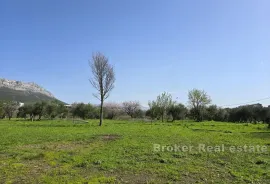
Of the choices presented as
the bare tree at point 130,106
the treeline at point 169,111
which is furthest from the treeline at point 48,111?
the bare tree at point 130,106

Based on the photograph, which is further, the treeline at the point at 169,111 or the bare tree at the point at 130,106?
the bare tree at the point at 130,106

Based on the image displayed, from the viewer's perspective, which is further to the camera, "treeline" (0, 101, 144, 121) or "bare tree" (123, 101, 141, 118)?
"bare tree" (123, 101, 141, 118)

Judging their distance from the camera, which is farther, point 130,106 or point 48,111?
point 130,106

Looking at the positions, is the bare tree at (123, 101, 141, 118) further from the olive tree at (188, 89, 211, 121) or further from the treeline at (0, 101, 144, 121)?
the olive tree at (188, 89, 211, 121)

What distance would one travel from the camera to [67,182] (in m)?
6.48

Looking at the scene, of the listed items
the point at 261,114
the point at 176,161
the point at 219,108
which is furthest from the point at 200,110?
the point at 176,161

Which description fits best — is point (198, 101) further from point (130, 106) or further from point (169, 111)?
point (130, 106)

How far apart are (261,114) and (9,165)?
77.8 m

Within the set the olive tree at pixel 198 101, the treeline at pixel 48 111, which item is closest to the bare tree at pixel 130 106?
the treeline at pixel 48 111

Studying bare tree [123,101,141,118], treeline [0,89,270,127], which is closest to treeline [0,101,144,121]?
treeline [0,89,270,127]

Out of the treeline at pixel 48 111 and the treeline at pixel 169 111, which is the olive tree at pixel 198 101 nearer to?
the treeline at pixel 169 111

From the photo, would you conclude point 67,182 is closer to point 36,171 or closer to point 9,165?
point 36,171

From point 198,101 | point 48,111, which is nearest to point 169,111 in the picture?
point 198,101

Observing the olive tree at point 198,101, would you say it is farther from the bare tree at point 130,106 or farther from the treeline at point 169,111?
the bare tree at point 130,106
